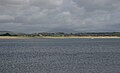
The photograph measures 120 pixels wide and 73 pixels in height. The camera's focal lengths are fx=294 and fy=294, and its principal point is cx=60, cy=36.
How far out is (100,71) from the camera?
42094 millimetres

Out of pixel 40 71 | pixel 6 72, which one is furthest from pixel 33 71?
pixel 6 72

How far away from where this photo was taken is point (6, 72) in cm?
4212

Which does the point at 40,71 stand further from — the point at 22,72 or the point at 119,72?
the point at 119,72

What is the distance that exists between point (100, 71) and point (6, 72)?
13.5 m

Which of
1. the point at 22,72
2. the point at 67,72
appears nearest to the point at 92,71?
the point at 67,72

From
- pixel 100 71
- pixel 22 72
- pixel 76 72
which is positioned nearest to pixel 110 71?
pixel 100 71

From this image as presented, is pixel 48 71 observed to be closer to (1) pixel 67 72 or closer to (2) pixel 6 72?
(1) pixel 67 72

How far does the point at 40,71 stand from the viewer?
4253cm

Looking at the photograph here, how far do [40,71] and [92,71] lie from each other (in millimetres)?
7494

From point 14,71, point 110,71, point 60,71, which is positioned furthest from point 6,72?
point 110,71

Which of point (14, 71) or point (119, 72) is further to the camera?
point (14, 71)

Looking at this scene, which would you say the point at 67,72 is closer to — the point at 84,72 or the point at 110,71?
the point at 84,72

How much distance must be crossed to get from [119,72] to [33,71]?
1216 cm

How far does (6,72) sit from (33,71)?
385 cm
